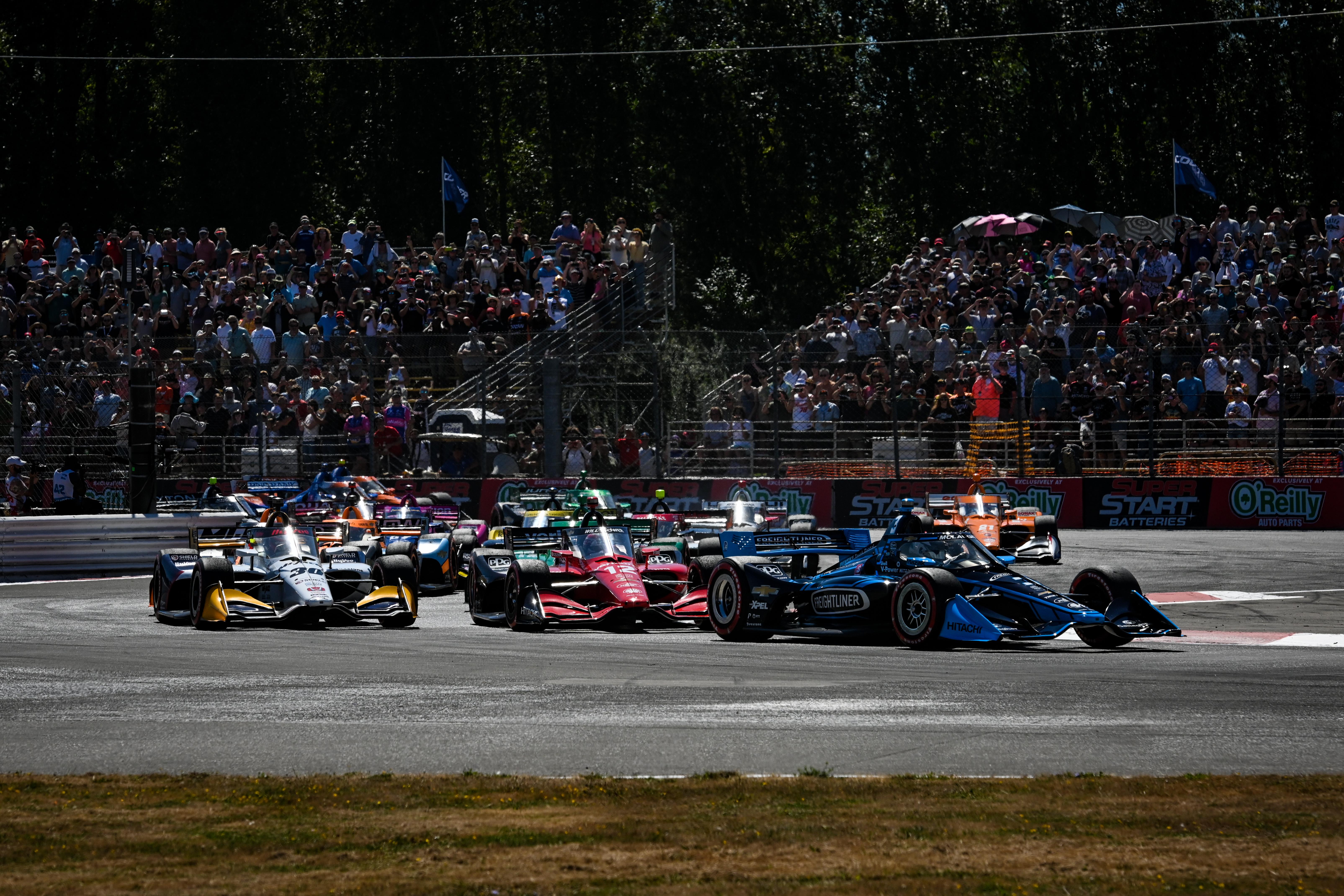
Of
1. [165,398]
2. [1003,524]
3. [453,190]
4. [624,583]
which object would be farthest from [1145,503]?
[453,190]

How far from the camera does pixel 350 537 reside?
19656 millimetres

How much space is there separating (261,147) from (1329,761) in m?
47.3

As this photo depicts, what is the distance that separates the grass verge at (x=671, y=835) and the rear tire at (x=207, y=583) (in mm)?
7886

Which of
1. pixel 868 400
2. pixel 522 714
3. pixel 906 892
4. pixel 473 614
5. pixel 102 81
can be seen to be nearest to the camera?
pixel 906 892

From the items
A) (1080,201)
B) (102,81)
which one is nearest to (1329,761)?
(1080,201)

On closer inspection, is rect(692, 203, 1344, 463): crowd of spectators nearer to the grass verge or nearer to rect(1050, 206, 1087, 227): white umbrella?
rect(1050, 206, 1087, 227): white umbrella

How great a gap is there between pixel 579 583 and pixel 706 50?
117 feet

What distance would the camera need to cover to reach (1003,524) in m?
21.7

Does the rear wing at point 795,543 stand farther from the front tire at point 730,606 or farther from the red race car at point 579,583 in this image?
the red race car at point 579,583

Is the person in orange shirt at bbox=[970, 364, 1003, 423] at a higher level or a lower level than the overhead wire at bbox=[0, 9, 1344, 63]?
lower

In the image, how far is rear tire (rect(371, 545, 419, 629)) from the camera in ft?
53.8

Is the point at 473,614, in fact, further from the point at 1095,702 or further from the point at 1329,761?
the point at 1329,761

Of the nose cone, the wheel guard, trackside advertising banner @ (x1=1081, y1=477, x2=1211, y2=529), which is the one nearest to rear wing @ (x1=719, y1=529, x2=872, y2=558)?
the nose cone

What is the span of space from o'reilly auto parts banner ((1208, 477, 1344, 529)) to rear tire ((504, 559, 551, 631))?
13.6 metres
